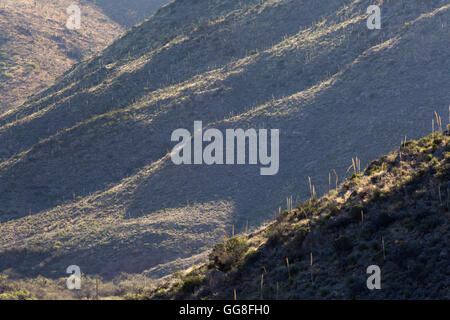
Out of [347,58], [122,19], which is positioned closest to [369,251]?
[347,58]

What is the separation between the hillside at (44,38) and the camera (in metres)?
78.9

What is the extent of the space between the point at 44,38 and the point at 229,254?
84112mm

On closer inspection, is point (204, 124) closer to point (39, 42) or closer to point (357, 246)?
point (357, 246)

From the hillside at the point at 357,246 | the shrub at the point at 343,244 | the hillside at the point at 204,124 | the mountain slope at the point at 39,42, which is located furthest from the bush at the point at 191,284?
the mountain slope at the point at 39,42

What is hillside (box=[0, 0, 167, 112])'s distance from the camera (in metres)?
78.9

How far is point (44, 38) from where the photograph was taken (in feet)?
305

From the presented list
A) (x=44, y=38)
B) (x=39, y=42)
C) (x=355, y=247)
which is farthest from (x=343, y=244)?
(x=44, y=38)

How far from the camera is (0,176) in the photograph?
1706 inches

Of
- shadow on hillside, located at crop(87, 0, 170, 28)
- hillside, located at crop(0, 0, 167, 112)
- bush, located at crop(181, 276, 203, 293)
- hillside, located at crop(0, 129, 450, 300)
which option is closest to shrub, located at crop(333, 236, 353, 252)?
hillside, located at crop(0, 129, 450, 300)

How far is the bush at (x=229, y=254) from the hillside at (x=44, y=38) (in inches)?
2297

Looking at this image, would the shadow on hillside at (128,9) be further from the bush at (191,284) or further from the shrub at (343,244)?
the shrub at (343,244)

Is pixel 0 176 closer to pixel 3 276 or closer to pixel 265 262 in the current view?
pixel 3 276

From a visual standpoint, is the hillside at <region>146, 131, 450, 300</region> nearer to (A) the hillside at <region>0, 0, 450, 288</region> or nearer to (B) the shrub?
(B) the shrub

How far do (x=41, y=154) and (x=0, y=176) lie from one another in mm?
3879
